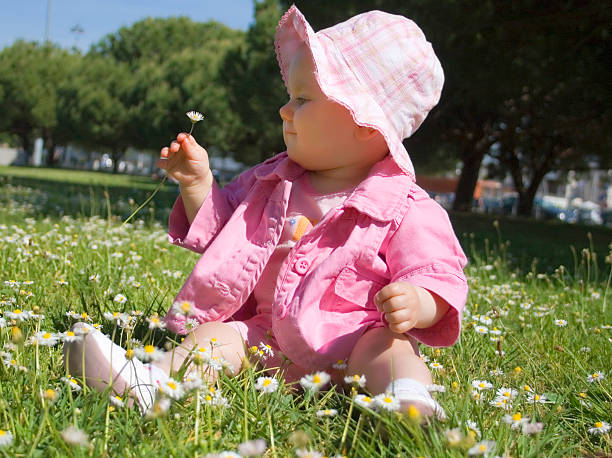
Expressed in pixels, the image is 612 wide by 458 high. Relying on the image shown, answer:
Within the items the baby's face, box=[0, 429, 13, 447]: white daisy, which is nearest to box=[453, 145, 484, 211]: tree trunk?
the baby's face

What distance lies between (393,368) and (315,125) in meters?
0.91

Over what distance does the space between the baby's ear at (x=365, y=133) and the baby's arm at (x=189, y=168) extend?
1.79ft

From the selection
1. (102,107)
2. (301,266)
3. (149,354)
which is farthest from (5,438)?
(102,107)

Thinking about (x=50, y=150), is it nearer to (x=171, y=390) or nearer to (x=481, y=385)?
(x=481, y=385)

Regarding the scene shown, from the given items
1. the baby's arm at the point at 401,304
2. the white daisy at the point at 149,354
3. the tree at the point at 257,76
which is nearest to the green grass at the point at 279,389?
the white daisy at the point at 149,354

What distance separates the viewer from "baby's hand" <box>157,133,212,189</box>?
229 cm

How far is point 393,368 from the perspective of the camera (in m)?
1.86

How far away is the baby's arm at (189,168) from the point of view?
2295mm

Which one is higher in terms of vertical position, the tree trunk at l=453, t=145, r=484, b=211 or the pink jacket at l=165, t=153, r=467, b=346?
the pink jacket at l=165, t=153, r=467, b=346

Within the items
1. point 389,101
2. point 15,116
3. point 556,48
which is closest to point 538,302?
point 389,101

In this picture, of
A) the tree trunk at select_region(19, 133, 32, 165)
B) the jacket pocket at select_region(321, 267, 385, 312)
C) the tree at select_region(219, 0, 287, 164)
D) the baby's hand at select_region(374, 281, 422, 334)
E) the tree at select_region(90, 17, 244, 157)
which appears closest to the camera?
the baby's hand at select_region(374, 281, 422, 334)

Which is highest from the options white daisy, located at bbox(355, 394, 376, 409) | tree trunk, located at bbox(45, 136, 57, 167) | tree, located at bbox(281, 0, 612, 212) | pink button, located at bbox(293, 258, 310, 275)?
tree, located at bbox(281, 0, 612, 212)

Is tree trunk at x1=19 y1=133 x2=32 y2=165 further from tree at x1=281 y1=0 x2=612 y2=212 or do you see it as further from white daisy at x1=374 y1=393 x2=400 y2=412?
white daisy at x1=374 y1=393 x2=400 y2=412

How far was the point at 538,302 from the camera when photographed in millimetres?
3959
